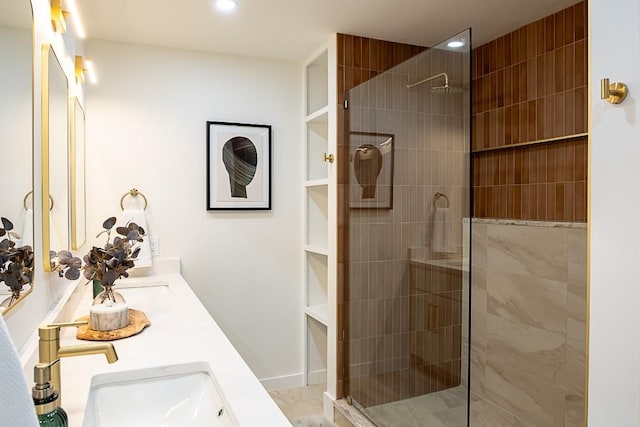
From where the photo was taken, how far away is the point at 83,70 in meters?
2.50

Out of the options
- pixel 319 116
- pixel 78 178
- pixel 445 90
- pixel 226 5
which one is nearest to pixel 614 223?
pixel 445 90

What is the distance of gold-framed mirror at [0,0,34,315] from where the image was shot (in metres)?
0.99

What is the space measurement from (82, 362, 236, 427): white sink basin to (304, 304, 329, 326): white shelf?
177cm

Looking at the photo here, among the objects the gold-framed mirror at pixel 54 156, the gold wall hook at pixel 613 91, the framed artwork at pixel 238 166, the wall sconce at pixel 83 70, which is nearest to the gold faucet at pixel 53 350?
the gold-framed mirror at pixel 54 156

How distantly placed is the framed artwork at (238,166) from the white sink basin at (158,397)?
1907 millimetres

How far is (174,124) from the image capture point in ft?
9.71

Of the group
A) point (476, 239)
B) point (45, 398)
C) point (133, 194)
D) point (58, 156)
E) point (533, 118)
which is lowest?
point (45, 398)

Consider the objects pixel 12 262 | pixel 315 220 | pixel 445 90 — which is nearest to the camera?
pixel 12 262

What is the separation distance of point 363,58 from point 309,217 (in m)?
1.15

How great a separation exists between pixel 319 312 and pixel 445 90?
175 cm

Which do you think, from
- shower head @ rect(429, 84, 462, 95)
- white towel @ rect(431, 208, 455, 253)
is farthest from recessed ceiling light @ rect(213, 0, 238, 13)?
white towel @ rect(431, 208, 455, 253)

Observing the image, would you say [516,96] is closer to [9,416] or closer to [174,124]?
[174,124]

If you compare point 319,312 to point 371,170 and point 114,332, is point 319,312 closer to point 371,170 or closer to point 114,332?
point 371,170

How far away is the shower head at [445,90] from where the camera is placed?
1980mm
